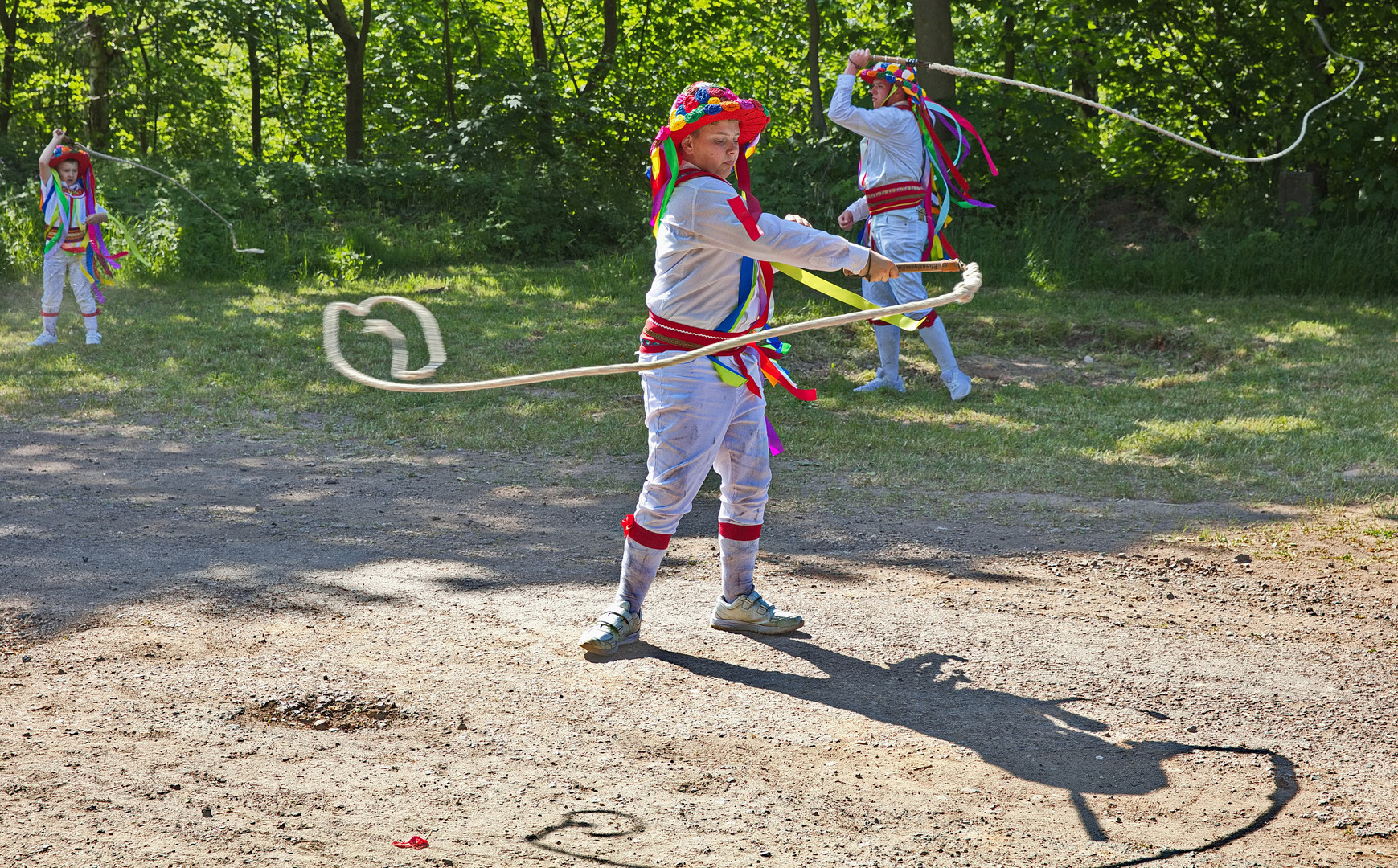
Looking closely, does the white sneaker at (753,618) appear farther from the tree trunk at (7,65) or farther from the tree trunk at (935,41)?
the tree trunk at (7,65)

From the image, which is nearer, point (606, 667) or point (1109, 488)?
point (606, 667)

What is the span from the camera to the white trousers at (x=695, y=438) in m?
4.18

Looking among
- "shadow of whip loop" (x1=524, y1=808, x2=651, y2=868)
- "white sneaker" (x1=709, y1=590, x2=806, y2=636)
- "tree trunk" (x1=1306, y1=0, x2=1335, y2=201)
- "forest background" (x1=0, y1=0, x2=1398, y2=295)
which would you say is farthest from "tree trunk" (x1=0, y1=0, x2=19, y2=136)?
"shadow of whip loop" (x1=524, y1=808, x2=651, y2=868)

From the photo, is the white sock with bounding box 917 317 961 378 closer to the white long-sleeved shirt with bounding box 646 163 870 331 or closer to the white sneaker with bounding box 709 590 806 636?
the white sneaker with bounding box 709 590 806 636

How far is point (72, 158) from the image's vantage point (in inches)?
407

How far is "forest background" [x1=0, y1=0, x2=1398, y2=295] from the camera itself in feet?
41.4

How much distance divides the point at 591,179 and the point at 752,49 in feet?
27.8

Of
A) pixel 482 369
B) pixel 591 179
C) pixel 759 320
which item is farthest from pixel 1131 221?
pixel 759 320

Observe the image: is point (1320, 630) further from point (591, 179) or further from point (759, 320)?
point (591, 179)

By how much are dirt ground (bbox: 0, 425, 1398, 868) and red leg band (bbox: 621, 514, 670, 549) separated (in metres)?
0.38

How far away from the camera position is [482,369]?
364 inches

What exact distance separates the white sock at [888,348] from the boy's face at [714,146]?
4.91 metres

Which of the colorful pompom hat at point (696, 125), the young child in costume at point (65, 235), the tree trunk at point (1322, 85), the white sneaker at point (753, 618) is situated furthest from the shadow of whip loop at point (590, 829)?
the tree trunk at point (1322, 85)

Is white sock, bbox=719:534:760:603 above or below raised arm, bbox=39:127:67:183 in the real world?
below
